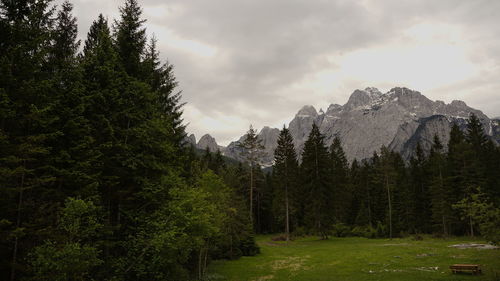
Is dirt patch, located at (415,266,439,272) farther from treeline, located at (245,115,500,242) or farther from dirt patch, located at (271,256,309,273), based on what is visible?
treeline, located at (245,115,500,242)

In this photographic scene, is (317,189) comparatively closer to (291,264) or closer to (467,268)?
(291,264)

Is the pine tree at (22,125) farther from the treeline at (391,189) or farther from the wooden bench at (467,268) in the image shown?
the treeline at (391,189)

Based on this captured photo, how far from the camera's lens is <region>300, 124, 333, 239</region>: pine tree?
51.4 meters

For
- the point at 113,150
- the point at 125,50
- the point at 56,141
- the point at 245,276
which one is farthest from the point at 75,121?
the point at 245,276

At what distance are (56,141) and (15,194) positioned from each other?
4123mm

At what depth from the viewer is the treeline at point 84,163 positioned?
1386 centimetres

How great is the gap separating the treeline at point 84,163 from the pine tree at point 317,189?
28417 millimetres

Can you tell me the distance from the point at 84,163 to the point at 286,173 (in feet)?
138

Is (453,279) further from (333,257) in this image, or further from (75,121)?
(75,121)

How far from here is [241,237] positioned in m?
38.0

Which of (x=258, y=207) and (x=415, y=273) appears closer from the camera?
(x=415, y=273)

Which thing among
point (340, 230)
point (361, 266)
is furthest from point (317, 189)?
point (361, 266)

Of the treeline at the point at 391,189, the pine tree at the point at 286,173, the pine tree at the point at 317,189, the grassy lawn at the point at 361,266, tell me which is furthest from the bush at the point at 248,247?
the pine tree at the point at 317,189

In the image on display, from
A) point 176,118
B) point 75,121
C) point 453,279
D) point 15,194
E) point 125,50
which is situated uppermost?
point 125,50
